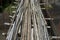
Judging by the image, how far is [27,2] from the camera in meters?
2.22

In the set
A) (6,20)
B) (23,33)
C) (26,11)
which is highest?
→ (26,11)

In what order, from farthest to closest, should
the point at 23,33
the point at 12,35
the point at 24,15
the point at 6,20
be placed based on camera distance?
the point at 6,20
the point at 24,15
the point at 23,33
the point at 12,35

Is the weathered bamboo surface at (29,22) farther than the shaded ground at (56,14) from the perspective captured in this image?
No

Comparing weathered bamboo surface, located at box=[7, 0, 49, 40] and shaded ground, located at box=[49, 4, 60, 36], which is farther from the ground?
weathered bamboo surface, located at box=[7, 0, 49, 40]

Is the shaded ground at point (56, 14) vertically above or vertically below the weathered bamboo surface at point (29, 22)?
below

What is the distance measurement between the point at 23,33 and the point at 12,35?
0.99 feet

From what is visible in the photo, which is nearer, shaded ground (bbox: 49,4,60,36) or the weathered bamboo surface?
the weathered bamboo surface

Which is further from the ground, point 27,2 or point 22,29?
point 27,2

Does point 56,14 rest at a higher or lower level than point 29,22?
lower

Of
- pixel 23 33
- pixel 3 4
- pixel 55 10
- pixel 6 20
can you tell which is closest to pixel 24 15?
pixel 23 33

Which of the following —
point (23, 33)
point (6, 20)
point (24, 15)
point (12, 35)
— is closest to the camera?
point (12, 35)

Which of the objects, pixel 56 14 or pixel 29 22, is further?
pixel 56 14

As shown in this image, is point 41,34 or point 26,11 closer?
point 41,34

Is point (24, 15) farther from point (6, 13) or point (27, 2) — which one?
point (6, 13)
